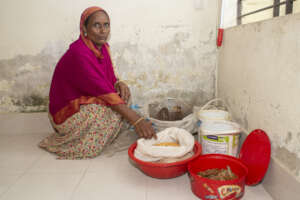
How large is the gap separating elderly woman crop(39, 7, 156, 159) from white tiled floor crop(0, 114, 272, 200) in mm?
131

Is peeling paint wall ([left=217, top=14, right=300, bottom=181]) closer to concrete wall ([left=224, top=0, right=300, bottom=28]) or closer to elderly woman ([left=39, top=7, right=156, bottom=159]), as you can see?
concrete wall ([left=224, top=0, right=300, bottom=28])

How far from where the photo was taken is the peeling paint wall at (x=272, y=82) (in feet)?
3.74

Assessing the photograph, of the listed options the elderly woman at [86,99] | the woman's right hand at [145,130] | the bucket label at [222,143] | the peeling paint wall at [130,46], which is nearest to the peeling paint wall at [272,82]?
the bucket label at [222,143]

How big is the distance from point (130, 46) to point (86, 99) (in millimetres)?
743

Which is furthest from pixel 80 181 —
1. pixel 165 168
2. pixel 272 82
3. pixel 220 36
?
pixel 220 36

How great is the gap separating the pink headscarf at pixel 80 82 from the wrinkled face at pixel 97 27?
0.11ft

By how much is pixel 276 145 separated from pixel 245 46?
715mm

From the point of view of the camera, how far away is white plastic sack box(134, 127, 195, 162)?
54.1 inches

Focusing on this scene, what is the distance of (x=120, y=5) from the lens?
2.21m

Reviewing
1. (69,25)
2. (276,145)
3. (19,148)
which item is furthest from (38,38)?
(276,145)

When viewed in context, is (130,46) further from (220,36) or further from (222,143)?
(222,143)

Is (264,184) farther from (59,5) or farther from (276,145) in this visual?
(59,5)

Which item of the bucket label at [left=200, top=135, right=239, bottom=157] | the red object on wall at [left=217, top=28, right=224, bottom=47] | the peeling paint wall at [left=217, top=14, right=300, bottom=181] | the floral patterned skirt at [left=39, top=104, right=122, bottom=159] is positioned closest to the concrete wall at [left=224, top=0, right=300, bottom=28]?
the red object on wall at [left=217, top=28, right=224, bottom=47]

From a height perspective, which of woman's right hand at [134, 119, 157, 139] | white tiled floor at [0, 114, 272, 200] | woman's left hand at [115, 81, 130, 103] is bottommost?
white tiled floor at [0, 114, 272, 200]
